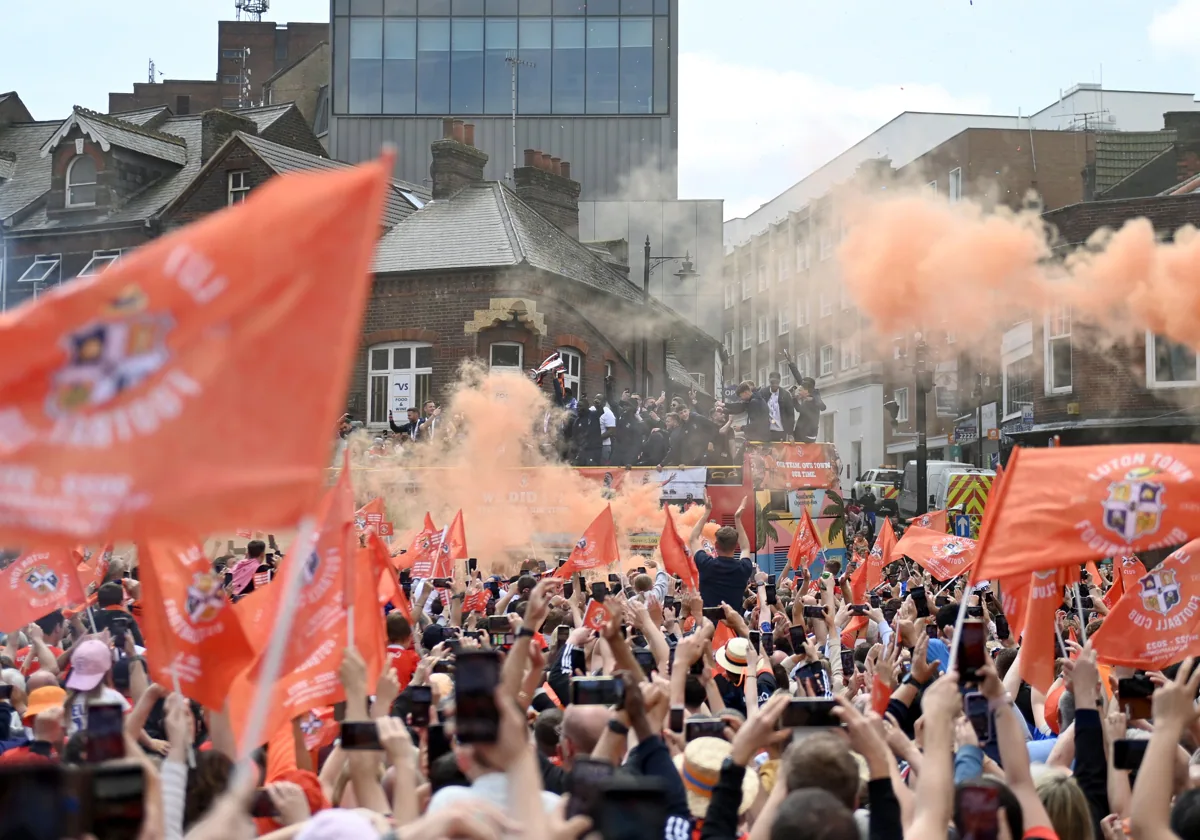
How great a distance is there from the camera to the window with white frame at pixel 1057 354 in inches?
1220

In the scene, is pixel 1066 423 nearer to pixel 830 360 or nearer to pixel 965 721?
pixel 830 360

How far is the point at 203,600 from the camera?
16.6ft

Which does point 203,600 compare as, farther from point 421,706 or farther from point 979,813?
point 979,813

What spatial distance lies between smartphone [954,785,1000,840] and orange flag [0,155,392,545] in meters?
1.63

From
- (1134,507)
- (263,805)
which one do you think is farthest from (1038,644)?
(263,805)

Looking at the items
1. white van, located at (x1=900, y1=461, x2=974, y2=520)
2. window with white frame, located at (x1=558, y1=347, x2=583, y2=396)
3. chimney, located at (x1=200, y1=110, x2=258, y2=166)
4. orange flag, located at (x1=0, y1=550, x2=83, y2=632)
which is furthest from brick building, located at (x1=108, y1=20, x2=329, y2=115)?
orange flag, located at (x1=0, y1=550, x2=83, y2=632)

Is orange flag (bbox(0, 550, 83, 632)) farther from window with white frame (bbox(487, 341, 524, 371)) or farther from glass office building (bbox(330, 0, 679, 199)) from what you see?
glass office building (bbox(330, 0, 679, 199))

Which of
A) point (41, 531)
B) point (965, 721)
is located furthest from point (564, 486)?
point (41, 531)

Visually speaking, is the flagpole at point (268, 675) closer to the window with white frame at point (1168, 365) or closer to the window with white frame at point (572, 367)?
the window with white frame at point (572, 367)

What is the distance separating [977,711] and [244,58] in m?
53.2

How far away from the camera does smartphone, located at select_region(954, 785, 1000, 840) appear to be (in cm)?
295

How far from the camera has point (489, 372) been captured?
28938mm

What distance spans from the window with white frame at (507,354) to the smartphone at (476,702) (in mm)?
26726

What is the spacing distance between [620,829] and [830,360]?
168ft
